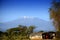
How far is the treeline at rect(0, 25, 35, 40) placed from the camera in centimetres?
270

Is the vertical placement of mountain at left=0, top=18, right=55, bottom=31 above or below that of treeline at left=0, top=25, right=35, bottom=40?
above

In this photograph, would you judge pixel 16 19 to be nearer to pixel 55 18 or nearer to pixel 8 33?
pixel 8 33

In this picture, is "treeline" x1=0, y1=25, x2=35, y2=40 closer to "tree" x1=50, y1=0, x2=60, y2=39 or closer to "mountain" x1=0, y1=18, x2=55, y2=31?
"mountain" x1=0, y1=18, x2=55, y2=31

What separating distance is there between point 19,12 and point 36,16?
0.31 meters

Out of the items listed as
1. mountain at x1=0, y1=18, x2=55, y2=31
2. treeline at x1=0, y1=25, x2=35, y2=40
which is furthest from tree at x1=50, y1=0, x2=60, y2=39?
treeline at x1=0, y1=25, x2=35, y2=40

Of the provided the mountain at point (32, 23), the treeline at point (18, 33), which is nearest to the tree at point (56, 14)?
the mountain at point (32, 23)

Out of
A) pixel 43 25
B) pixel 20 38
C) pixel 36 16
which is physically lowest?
pixel 20 38

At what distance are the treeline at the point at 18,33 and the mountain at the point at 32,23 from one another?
0.24 feet

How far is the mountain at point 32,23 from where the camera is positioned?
8.85 feet

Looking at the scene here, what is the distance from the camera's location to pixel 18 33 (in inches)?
107

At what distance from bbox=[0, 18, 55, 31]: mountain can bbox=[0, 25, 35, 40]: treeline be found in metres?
0.07

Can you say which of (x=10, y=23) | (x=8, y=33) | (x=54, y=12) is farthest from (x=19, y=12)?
(x=54, y=12)

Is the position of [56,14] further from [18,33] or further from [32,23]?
[18,33]

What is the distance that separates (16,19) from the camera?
2.74 m
